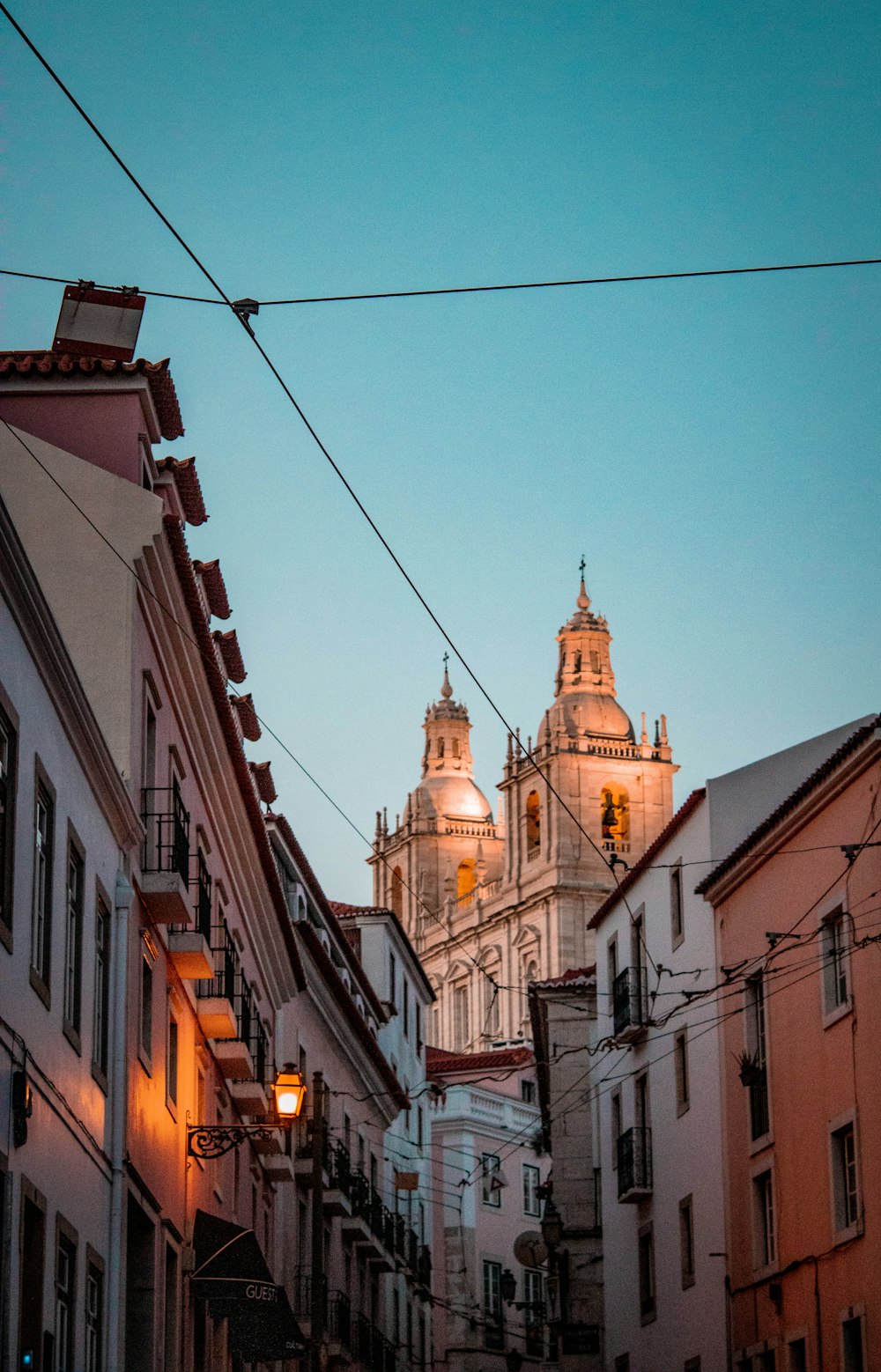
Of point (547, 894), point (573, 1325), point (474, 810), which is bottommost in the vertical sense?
point (573, 1325)

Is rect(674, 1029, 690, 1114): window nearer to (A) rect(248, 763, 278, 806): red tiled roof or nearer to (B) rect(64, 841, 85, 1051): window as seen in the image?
(A) rect(248, 763, 278, 806): red tiled roof

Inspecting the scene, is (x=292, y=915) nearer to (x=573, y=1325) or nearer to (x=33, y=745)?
(x=573, y=1325)

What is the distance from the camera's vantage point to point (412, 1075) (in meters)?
55.5

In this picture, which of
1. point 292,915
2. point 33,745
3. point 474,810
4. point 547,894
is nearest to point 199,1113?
point 33,745

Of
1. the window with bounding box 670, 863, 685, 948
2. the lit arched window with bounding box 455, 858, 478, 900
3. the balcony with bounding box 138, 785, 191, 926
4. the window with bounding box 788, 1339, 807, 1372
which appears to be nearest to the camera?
the balcony with bounding box 138, 785, 191, 926

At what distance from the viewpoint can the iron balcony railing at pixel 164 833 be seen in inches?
813

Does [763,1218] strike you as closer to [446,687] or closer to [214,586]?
[214,586]

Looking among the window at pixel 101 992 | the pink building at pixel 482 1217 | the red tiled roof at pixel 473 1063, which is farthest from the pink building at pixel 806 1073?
the red tiled roof at pixel 473 1063

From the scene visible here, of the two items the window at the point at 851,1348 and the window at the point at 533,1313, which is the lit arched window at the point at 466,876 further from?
the window at the point at 851,1348

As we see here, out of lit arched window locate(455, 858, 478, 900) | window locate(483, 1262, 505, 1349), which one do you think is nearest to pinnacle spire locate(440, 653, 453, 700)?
lit arched window locate(455, 858, 478, 900)

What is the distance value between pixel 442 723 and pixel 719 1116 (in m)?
121

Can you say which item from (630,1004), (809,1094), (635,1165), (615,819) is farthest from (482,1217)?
(615,819)

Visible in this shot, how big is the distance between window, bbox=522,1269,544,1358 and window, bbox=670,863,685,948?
2376 centimetres

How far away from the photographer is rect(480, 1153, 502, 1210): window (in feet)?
217
